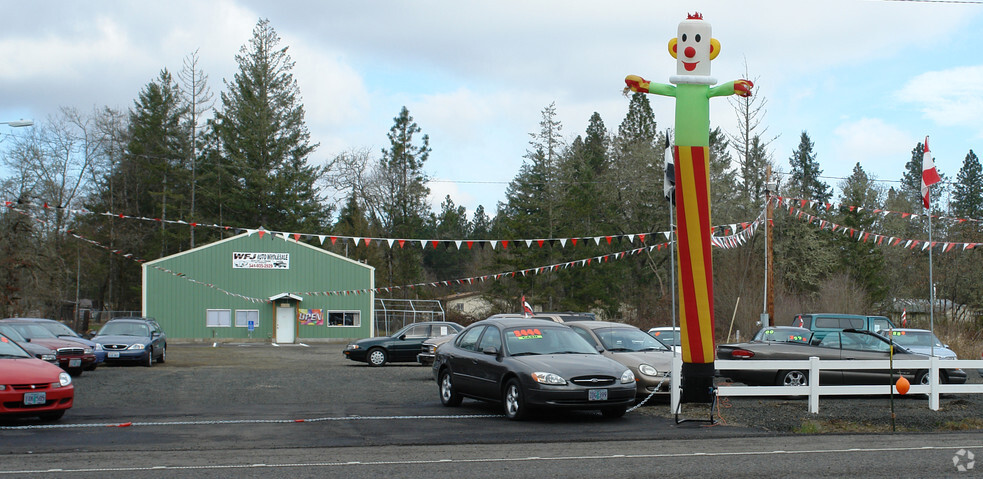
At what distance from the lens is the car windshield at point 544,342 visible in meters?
12.9

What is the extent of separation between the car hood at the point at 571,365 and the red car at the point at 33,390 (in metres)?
6.30

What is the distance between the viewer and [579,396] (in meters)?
11.7

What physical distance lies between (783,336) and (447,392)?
28.5ft

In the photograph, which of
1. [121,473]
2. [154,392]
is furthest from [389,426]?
[154,392]

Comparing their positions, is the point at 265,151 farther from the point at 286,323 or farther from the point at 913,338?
the point at 913,338

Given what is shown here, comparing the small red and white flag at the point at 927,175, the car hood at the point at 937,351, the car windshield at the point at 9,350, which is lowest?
the car hood at the point at 937,351

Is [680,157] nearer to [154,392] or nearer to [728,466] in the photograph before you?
[728,466]

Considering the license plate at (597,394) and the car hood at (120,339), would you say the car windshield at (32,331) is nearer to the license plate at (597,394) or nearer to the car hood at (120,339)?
the car hood at (120,339)

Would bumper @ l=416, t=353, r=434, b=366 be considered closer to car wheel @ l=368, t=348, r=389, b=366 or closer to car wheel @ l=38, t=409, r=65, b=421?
car wheel @ l=368, t=348, r=389, b=366

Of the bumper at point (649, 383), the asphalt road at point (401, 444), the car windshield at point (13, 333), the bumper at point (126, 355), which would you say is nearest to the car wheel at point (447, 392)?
the asphalt road at point (401, 444)

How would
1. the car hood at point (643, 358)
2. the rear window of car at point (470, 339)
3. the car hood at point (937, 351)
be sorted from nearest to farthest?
1. the rear window of car at point (470, 339)
2. the car hood at point (643, 358)
3. the car hood at point (937, 351)

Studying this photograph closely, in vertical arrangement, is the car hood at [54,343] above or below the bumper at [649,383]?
above

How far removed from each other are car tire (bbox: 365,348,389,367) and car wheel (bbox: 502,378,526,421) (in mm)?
13294

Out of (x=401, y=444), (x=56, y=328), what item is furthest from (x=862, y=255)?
(x=401, y=444)
